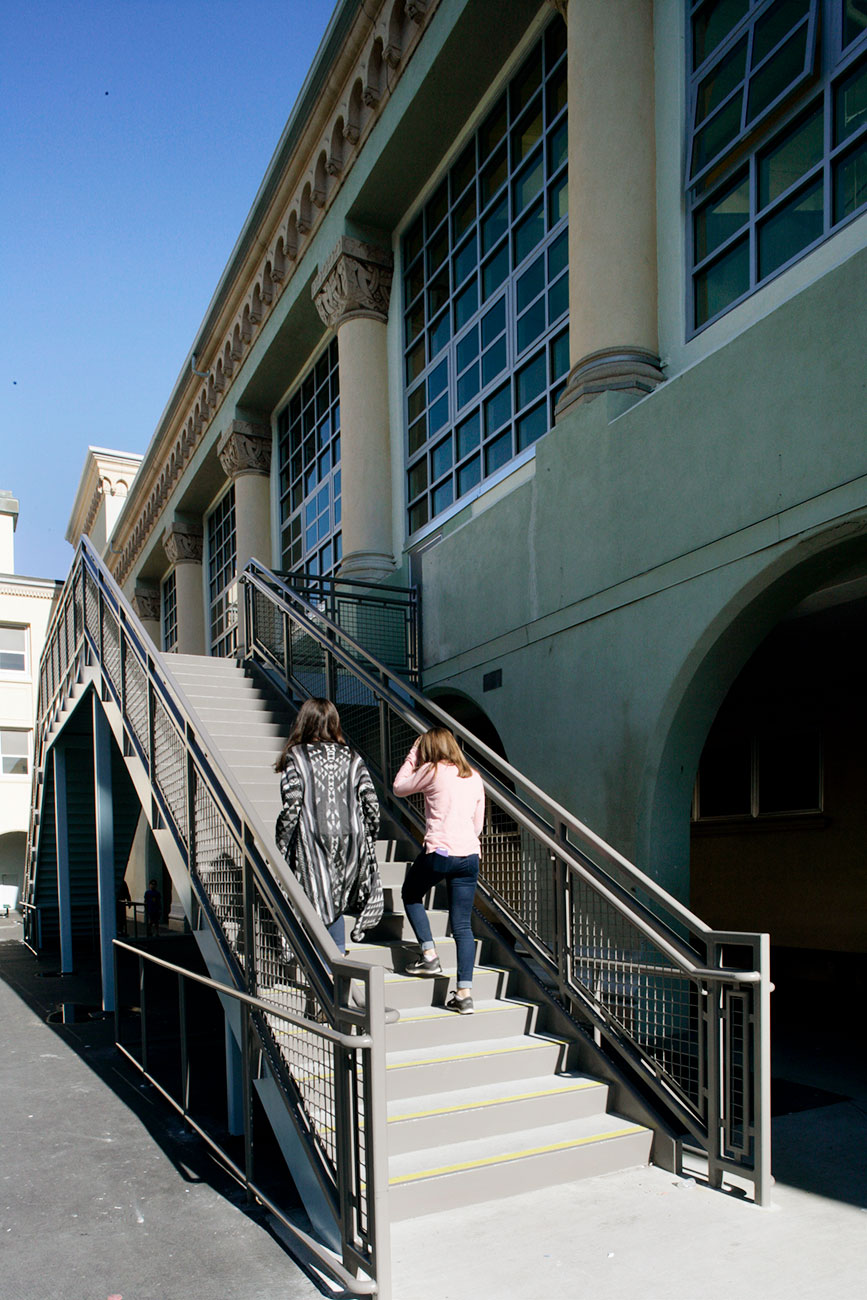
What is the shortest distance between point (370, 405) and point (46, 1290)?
11.6 meters

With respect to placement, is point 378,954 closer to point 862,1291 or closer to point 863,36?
point 862,1291

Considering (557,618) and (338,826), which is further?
(557,618)

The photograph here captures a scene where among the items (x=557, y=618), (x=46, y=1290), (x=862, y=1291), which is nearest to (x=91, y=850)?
(x=557, y=618)

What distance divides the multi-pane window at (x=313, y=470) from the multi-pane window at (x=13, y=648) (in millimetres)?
21172

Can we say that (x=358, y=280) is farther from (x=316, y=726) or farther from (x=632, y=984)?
(x=632, y=984)

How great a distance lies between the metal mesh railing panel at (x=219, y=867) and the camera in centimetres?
592

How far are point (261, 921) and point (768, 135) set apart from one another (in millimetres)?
6844

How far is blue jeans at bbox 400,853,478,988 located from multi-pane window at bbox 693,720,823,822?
7946mm

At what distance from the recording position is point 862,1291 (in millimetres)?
3684

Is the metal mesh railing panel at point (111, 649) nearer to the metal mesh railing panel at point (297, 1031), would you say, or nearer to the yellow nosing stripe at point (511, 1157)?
the metal mesh railing panel at point (297, 1031)

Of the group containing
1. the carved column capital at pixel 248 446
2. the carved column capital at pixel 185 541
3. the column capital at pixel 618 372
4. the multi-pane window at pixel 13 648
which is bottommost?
the multi-pane window at pixel 13 648

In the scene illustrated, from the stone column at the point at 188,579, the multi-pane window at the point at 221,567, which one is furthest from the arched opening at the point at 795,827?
the stone column at the point at 188,579

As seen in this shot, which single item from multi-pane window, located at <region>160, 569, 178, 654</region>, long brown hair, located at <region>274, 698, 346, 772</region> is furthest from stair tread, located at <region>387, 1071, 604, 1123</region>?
multi-pane window, located at <region>160, 569, 178, 654</region>

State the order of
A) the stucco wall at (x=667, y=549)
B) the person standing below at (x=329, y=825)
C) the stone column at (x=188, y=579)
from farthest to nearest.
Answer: the stone column at (x=188, y=579) → the stucco wall at (x=667, y=549) → the person standing below at (x=329, y=825)
